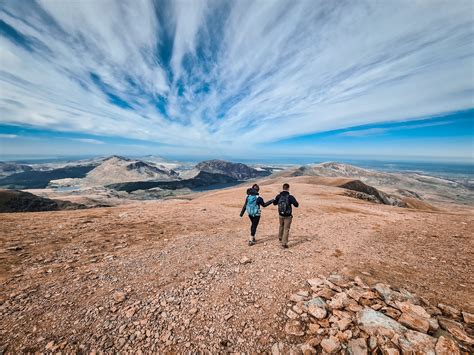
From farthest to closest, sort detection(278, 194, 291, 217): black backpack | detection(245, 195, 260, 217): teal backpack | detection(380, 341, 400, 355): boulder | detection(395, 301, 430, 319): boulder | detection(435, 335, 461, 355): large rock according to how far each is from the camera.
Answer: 1. detection(245, 195, 260, 217): teal backpack
2. detection(278, 194, 291, 217): black backpack
3. detection(395, 301, 430, 319): boulder
4. detection(380, 341, 400, 355): boulder
5. detection(435, 335, 461, 355): large rock

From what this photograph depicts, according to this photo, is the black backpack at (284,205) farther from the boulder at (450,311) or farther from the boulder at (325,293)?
the boulder at (450,311)

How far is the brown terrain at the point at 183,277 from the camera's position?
488 centimetres

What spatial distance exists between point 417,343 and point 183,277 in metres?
6.49

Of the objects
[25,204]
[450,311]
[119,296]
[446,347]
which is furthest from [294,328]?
[25,204]

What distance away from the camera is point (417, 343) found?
417cm

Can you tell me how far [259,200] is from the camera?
412 inches

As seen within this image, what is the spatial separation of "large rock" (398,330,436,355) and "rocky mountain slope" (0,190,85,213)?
95336 millimetres

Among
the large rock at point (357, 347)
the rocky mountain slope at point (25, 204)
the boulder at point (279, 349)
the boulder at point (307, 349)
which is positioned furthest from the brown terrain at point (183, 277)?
the rocky mountain slope at point (25, 204)

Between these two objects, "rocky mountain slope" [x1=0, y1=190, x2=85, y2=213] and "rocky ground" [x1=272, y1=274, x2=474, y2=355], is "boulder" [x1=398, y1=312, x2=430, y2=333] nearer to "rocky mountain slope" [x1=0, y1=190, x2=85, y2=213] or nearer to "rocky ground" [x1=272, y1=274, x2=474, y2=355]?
"rocky ground" [x1=272, y1=274, x2=474, y2=355]

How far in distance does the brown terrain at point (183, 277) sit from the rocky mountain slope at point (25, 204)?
79484mm

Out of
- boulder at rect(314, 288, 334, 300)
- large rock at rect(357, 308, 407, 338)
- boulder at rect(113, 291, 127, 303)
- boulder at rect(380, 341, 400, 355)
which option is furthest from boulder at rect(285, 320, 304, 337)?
boulder at rect(113, 291, 127, 303)

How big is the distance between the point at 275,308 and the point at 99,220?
1346cm

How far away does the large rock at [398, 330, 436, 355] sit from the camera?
4.03 metres

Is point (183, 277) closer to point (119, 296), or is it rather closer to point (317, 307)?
point (119, 296)
